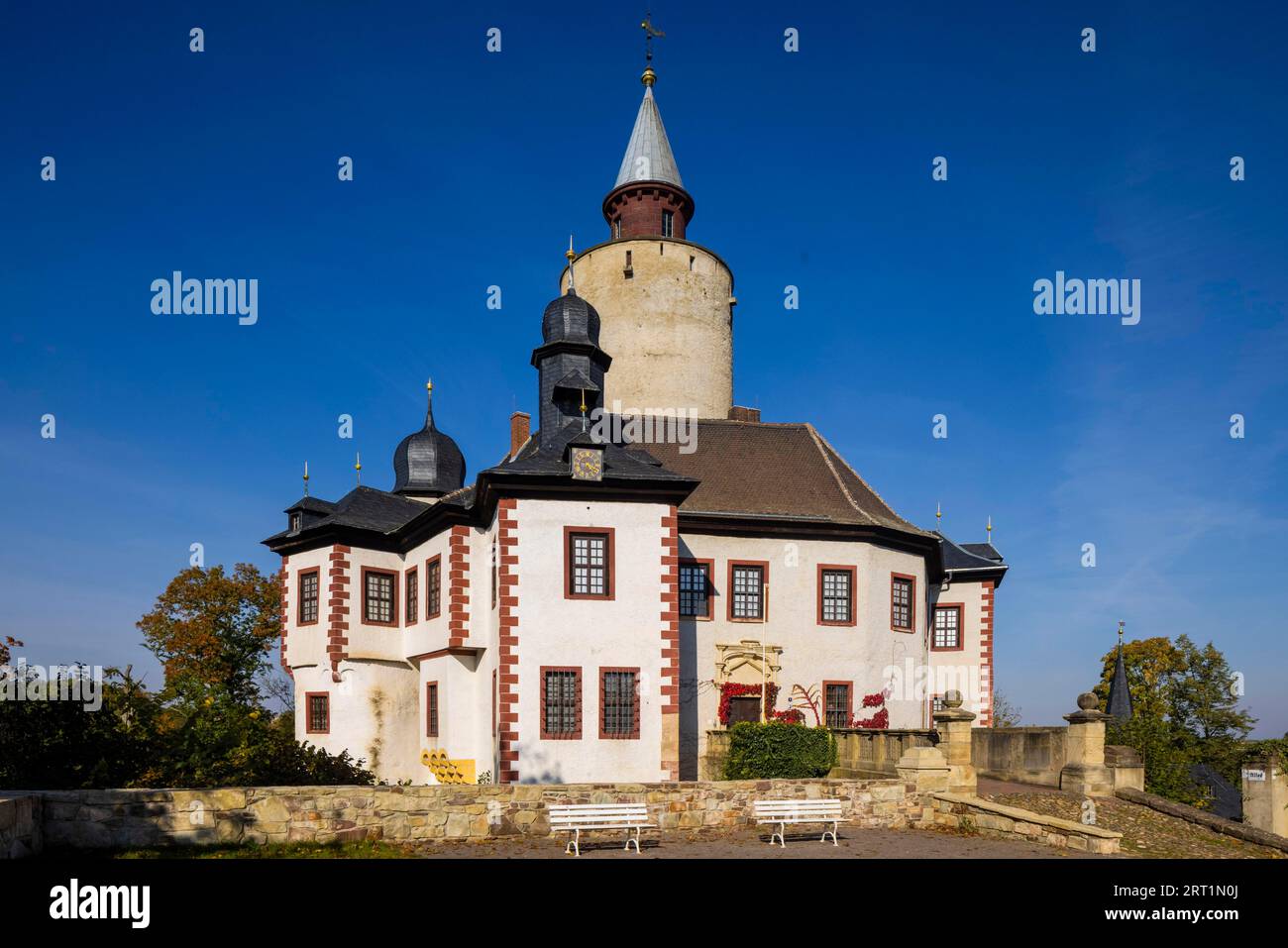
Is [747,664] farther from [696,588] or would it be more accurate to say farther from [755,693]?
[696,588]

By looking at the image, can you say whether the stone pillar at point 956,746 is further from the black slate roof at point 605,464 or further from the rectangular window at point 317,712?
the rectangular window at point 317,712

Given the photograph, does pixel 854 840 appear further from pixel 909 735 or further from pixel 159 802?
pixel 159 802

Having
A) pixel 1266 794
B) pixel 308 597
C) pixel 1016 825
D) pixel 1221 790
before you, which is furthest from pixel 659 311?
pixel 1221 790

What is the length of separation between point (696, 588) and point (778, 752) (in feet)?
17.5

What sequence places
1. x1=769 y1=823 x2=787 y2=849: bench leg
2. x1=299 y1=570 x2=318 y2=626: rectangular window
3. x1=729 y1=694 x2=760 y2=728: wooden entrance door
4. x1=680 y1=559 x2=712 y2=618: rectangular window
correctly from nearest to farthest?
x1=769 y1=823 x2=787 y2=849: bench leg → x1=729 y1=694 x2=760 y2=728: wooden entrance door → x1=680 y1=559 x2=712 y2=618: rectangular window → x1=299 y1=570 x2=318 y2=626: rectangular window

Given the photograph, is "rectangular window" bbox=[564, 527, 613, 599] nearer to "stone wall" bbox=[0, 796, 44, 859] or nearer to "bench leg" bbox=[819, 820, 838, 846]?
"bench leg" bbox=[819, 820, 838, 846]

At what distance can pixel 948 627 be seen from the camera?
1267 inches

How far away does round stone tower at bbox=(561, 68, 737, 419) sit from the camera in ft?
123

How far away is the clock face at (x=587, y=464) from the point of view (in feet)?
72.6

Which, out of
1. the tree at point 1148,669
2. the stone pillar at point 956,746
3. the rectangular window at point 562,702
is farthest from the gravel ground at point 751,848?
the tree at point 1148,669

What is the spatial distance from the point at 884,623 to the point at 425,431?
51.0 feet

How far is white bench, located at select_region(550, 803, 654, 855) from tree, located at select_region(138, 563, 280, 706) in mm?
33798

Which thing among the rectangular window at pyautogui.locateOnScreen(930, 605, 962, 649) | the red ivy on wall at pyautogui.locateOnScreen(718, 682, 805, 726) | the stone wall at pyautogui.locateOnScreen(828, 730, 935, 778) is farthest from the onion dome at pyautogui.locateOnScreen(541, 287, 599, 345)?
the rectangular window at pyautogui.locateOnScreen(930, 605, 962, 649)
